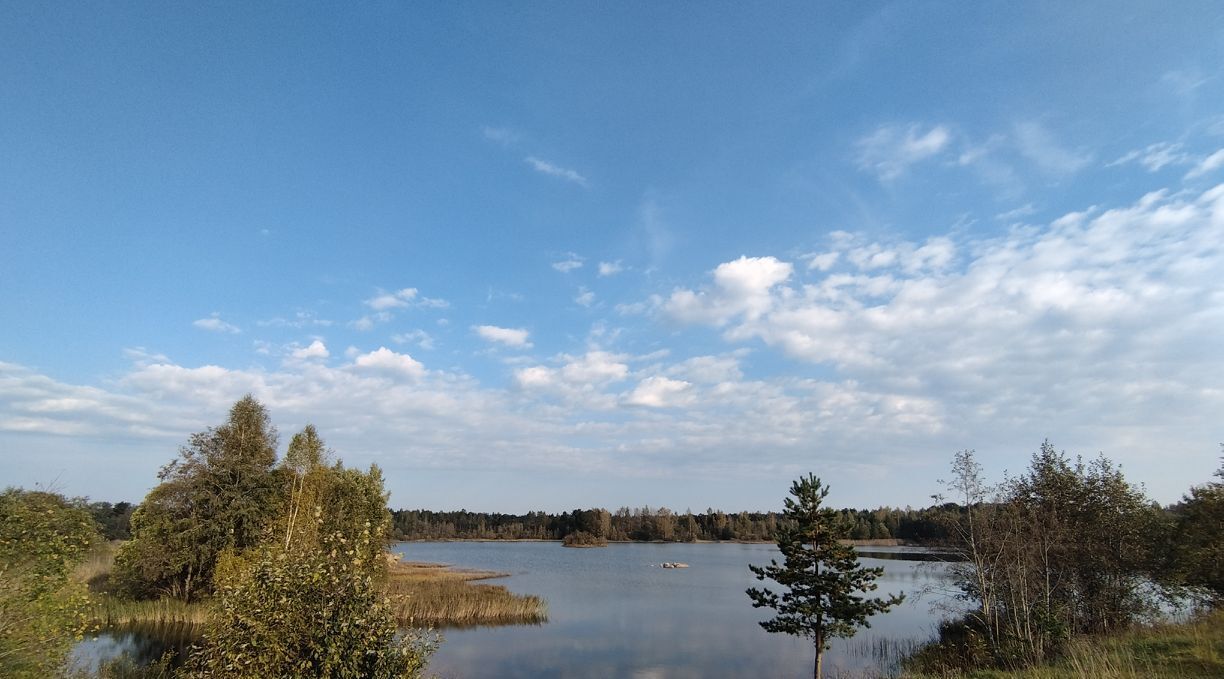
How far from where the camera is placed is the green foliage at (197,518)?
34.2 metres

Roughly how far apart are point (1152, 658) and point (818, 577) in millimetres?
8888

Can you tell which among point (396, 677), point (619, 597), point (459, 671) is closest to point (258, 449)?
point (459, 671)

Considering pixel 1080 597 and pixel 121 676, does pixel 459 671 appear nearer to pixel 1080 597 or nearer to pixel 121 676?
pixel 121 676

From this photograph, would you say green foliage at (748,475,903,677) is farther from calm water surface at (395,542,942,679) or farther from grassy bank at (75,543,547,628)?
grassy bank at (75,543,547,628)

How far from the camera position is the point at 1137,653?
15211mm

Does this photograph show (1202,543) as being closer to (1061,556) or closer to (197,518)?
(1061,556)

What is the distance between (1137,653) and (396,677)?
18.0 meters

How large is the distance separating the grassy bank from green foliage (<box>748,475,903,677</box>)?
56.0 feet

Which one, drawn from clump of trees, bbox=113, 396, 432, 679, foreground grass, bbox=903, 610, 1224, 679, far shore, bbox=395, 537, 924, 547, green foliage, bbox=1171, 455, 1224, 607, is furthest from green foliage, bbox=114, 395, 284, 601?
far shore, bbox=395, 537, 924, 547

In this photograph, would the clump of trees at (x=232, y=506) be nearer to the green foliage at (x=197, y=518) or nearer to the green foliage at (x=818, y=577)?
the green foliage at (x=197, y=518)

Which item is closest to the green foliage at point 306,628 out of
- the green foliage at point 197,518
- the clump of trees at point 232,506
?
the clump of trees at point 232,506

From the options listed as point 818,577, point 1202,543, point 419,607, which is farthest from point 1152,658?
point 419,607

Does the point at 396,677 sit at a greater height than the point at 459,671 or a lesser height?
greater

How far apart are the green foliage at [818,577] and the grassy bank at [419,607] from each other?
56.0ft
